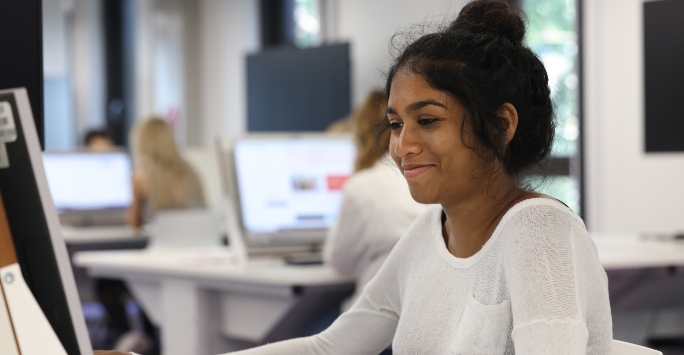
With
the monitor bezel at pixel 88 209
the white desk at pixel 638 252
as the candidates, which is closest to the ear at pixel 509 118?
the white desk at pixel 638 252

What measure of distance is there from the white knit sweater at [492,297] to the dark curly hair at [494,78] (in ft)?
Result: 0.37

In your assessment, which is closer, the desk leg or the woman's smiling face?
the woman's smiling face

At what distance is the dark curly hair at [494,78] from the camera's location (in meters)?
1.28

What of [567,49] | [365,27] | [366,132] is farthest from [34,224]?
[365,27]

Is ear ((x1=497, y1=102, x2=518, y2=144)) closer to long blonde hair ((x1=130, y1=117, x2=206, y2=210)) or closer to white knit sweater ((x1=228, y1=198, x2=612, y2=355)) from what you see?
white knit sweater ((x1=228, y1=198, x2=612, y2=355))

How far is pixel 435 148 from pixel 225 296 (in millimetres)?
2048

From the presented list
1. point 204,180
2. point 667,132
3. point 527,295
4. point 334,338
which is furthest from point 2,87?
point 204,180

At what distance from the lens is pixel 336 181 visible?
3455 mm

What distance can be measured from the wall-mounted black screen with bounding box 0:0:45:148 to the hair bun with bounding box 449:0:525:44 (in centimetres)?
60

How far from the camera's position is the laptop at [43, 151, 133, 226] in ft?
18.1

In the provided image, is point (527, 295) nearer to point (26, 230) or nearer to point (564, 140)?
point (564, 140)

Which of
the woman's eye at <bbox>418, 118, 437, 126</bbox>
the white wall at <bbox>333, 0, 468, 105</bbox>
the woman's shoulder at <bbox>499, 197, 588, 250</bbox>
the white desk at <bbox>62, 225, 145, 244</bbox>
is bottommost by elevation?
the white desk at <bbox>62, 225, 145, 244</bbox>

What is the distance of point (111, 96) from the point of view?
33.0ft

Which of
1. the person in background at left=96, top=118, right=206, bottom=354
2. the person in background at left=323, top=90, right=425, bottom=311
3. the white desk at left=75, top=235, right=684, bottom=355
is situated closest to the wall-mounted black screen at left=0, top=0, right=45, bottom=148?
the person in background at left=323, top=90, right=425, bottom=311
